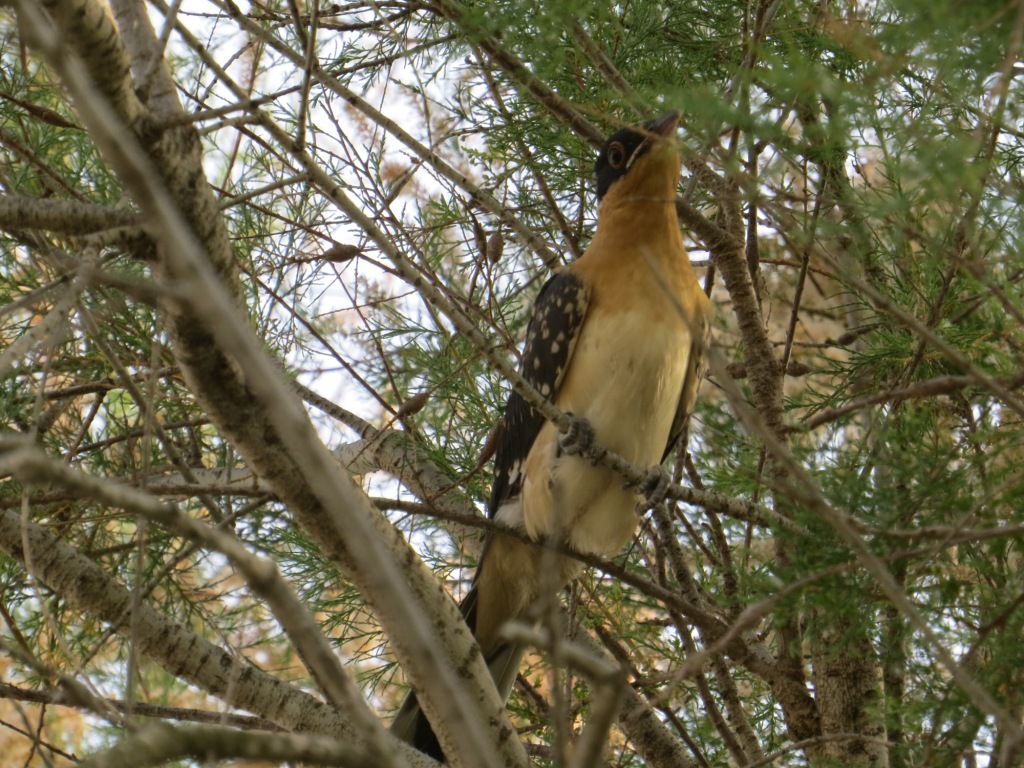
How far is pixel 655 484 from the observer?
3592mm

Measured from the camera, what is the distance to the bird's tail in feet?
12.0

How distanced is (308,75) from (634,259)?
1906 mm

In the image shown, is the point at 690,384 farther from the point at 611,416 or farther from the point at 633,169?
the point at 633,169

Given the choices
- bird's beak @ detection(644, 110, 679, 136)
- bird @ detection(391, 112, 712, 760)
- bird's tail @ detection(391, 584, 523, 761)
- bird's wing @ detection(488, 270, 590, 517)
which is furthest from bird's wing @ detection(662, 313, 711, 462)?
bird's tail @ detection(391, 584, 523, 761)

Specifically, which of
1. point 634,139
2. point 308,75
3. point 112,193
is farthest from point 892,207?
point 112,193

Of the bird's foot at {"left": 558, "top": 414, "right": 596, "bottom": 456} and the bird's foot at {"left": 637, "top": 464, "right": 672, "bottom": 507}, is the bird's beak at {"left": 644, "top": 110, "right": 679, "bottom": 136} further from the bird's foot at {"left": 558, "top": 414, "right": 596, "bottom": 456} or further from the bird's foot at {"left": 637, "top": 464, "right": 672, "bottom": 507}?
the bird's foot at {"left": 637, "top": 464, "right": 672, "bottom": 507}

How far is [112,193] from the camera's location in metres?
3.99

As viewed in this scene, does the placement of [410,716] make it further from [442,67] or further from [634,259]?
[442,67]

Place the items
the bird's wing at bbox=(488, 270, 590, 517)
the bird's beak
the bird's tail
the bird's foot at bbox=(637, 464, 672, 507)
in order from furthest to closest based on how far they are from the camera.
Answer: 1. the bird's wing at bbox=(488, 270, 590, 517)
2. the bird's tail
3. the bird's foot at bbox=(637, 464, 672, 507)
4. the bird's beak

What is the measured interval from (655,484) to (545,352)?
673 mm

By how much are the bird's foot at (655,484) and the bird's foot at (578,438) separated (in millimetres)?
217

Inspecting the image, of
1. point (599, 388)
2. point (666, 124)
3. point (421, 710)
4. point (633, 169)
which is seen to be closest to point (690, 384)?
point (599, 388)

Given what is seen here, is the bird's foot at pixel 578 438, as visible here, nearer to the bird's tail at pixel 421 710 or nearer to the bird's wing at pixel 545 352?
the bird's wing at pixel 545 352

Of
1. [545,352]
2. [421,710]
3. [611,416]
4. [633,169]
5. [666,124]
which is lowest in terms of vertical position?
[421,710]
